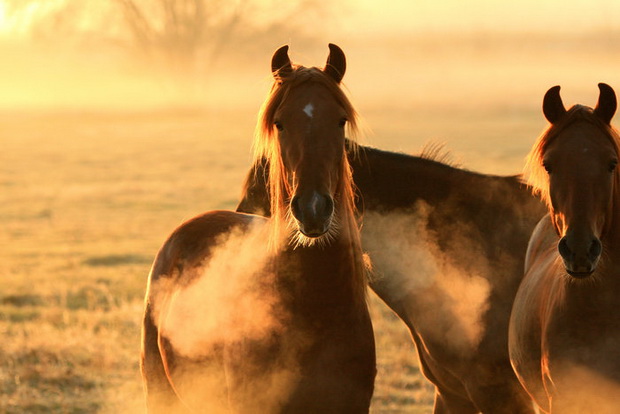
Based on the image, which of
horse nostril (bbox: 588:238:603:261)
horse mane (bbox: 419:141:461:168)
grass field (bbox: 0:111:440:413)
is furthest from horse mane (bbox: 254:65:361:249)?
grass field (bbox: 0:111:440:413)

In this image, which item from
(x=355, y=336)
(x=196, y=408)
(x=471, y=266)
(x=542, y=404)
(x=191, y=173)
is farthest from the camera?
(x=191, y=173)

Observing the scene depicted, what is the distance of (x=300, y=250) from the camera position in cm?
444

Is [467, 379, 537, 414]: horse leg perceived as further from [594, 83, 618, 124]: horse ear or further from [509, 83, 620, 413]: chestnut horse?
[594, 83, 618, 124]: horse ear

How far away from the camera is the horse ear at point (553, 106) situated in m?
4.75

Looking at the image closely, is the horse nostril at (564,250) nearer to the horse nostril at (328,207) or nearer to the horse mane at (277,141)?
the horse mane at (277,141)

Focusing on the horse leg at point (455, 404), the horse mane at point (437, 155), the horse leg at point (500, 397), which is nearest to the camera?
the horse leg at point (500, 397)

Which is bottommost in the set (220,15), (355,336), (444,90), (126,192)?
(355,336)

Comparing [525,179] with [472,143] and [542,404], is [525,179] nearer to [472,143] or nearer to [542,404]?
[542,404]

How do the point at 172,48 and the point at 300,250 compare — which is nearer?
the point at 300,250

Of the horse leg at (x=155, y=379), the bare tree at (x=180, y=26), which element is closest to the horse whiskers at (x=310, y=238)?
the horse leg at (x=155, y=379)

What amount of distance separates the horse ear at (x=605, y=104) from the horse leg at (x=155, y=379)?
2461mm

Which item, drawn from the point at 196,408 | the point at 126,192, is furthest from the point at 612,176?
the point at 126,192

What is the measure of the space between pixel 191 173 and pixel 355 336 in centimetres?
2821

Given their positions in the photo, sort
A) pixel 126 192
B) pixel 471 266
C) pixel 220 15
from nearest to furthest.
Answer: pixel 471 266 → pixel 126 192 → pixel 220 15
